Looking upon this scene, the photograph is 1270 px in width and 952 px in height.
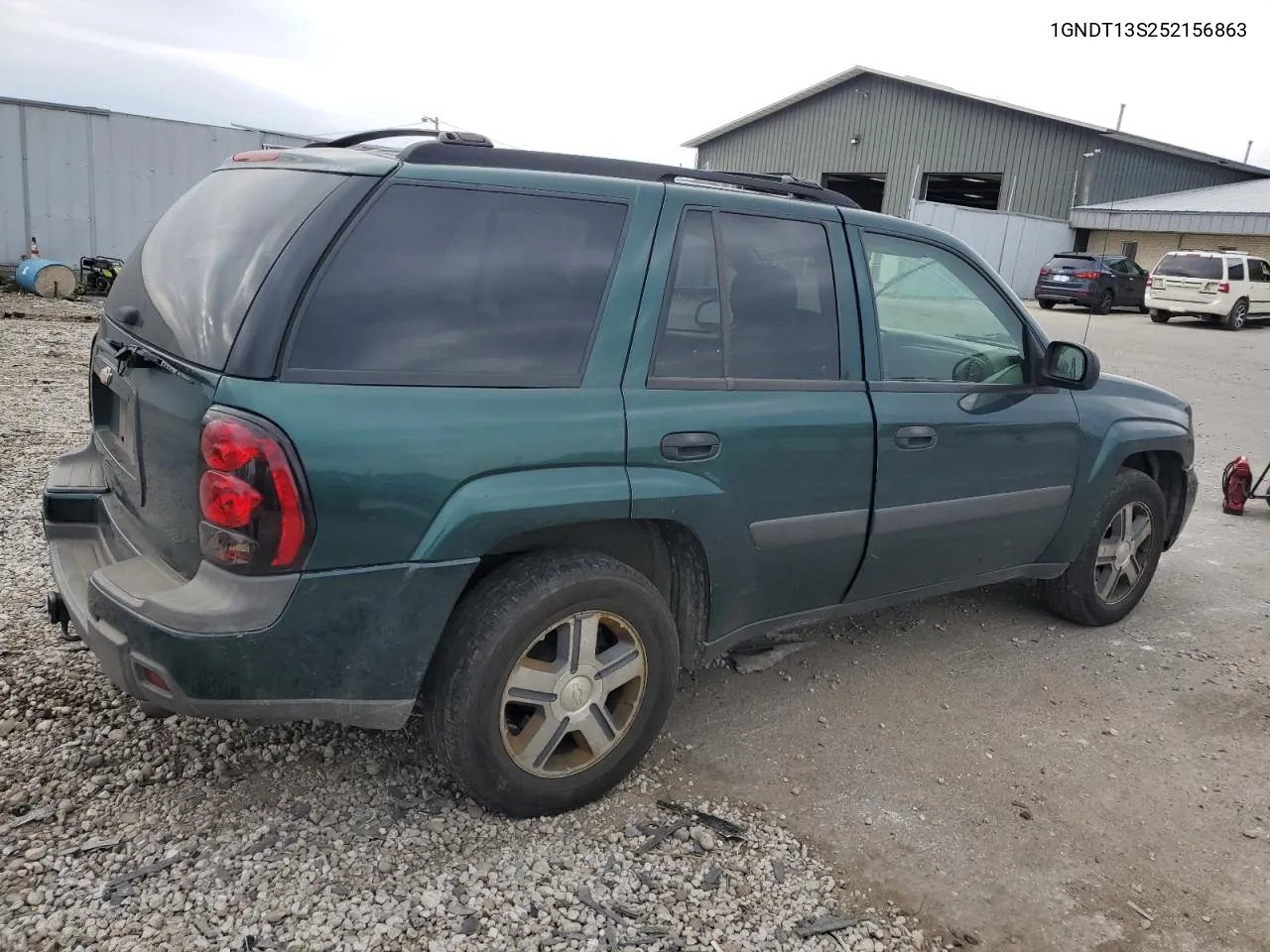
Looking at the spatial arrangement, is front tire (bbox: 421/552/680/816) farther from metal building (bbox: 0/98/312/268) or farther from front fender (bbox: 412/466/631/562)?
metal building (bbox: 0/98/312/268)

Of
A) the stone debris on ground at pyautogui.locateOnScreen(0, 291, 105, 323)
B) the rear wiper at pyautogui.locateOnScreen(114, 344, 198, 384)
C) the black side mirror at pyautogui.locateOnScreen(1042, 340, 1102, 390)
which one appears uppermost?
the black side mirror at pyautogui.locateOnScreen(1042, 340, 1102, 390)

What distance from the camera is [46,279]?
14625 mm

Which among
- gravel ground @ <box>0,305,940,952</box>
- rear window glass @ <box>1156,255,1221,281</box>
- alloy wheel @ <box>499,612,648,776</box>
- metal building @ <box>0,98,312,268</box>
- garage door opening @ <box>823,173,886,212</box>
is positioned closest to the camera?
gravel ground @ <box>0,305,940,952</box>

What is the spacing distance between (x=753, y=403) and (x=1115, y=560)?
2.50 m

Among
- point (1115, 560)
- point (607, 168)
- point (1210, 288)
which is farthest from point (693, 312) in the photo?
point (1210, 288)

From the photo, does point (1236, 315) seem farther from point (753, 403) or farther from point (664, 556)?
point (664, 556)

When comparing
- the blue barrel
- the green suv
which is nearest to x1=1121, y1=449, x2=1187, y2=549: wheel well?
the green suv

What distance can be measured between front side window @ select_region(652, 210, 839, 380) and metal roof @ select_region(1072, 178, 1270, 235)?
27922mm

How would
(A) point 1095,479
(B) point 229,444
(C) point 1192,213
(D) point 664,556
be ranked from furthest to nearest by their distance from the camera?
1. (C) point 1192,213
2. (A) point 1095,479
3. (D) point 664,556
4. (B) point 229,444

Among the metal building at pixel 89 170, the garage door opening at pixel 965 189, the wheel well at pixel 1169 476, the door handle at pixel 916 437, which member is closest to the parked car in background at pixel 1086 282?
the garage door opening at pixel 965 189

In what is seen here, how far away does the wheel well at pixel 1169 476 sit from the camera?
465 cm

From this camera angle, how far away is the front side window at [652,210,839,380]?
9.61 ft

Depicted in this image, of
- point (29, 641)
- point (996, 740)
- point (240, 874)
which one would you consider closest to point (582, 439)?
point (240, 874)

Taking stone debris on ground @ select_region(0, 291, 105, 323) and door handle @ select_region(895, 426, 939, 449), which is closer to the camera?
door handle @ select_region(895, 426, 939, 449)
